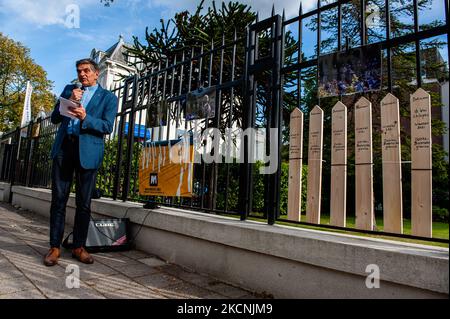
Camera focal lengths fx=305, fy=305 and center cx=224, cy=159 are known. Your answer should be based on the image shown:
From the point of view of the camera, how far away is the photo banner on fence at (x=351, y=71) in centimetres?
226

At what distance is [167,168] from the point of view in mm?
3844

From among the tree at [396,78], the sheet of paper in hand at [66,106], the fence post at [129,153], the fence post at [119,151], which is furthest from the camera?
the tree at [396,78]

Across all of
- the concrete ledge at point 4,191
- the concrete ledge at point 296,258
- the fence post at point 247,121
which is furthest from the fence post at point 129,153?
the concrete ledge at point 4,191

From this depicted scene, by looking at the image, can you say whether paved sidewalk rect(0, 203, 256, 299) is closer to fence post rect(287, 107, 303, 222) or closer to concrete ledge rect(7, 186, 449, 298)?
concrete ledge rect(7, 186, 449, 298)

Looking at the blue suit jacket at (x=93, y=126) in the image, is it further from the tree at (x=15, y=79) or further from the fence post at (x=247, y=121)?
the tree at (x=15, y=79)

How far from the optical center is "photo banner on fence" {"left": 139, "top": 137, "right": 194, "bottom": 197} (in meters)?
3.62

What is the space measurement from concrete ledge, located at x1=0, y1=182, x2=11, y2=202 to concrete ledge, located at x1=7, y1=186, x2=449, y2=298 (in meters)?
8.37

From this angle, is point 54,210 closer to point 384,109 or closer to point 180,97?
point 180,97

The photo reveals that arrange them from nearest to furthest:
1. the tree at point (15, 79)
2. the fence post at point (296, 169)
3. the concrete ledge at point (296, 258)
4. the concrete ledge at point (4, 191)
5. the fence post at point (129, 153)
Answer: the concrete ledge at point (296, 258)
the fence post at point (296, 169)
the fence post at point (129, 153)
the concrete ledge at point (4, 191)
the tree at point (15, 79)

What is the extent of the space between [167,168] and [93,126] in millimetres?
1071

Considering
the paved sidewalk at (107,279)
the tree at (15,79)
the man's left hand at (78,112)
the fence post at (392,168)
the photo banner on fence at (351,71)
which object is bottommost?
the paved sidewalk at (107,279)

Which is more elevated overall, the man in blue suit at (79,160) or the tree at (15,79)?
the tree at (15,79)
